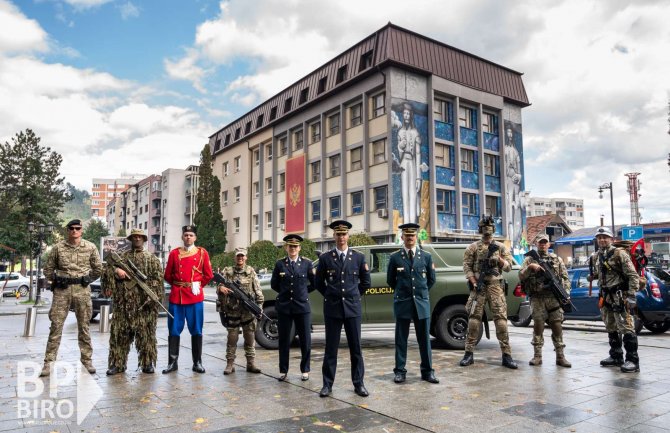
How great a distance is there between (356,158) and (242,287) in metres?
27.4

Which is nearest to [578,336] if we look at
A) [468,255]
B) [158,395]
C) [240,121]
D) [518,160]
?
[468,255]

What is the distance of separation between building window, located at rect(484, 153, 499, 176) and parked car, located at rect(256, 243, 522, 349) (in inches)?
1084

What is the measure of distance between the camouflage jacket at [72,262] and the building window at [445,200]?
27312 mm

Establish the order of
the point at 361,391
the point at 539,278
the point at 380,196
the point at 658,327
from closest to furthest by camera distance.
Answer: the point at 361,391 < the point at 539,278 < the point at 658,327 < the point at 380,196

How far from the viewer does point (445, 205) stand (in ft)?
110

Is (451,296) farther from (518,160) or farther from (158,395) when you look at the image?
(518,160)

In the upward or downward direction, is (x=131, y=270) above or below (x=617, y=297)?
above

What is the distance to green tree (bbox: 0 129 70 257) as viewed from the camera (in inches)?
1646

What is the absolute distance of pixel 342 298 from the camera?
21.1ft

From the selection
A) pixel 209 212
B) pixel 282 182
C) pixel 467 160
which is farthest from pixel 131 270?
pixel 209 212

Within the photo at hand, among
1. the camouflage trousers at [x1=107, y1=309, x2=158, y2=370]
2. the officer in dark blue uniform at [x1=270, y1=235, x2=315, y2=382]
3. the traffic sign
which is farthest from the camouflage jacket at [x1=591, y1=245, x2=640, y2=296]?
the traffic sign

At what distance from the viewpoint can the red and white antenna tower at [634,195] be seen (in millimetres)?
68812

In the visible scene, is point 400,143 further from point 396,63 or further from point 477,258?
point 477,258

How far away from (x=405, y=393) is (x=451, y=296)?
403cm
